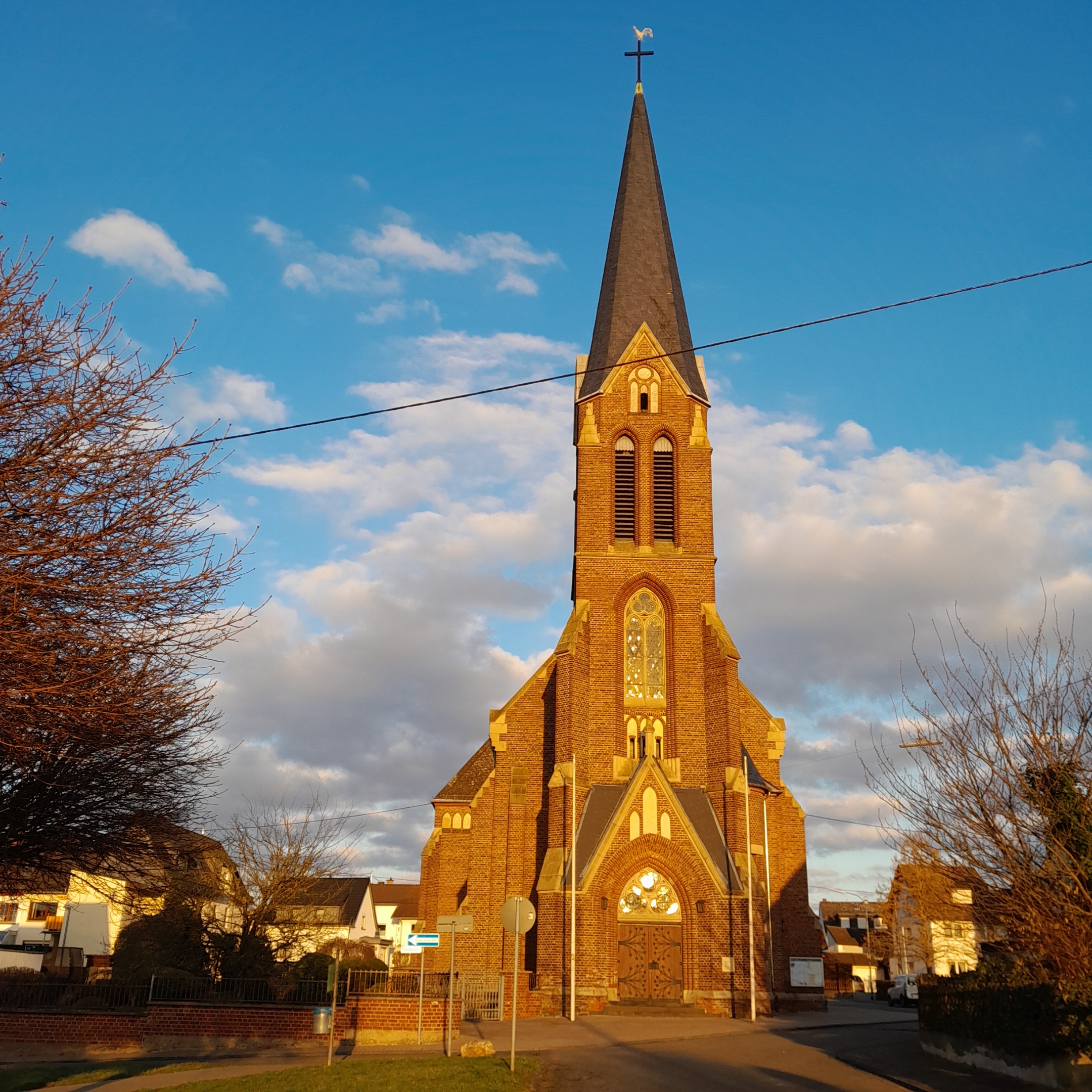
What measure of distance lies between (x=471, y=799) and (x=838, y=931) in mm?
70386

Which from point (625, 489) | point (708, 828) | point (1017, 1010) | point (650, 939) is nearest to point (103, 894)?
point (1017, 1010)

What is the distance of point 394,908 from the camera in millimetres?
90688

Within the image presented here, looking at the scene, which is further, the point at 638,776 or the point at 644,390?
the point at 644,390

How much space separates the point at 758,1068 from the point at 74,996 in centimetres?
1483

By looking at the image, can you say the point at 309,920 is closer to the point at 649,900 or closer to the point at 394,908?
the point at 649,900

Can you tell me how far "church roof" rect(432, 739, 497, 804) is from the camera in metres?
36.7

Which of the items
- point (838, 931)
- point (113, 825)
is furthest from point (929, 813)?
point (838, 931)

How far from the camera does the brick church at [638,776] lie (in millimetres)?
29578

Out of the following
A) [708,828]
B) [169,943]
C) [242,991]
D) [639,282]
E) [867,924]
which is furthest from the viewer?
[867,924]

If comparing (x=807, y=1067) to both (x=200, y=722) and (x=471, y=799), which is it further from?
(x=471, y=799)

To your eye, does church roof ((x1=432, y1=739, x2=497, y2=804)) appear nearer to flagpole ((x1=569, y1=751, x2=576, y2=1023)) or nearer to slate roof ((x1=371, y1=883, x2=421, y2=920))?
flagpole ((x1=569, y1=751, x2=576, y2=1023))

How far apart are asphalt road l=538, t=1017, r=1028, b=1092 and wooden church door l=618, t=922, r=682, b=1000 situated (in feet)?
23.4

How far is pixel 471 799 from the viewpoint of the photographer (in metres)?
36.6

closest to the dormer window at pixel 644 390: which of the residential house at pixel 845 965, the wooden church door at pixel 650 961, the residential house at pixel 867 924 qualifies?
the wooden church door at pixel 650 961
